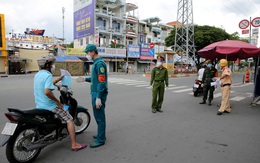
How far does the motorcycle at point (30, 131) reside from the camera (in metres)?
2.73

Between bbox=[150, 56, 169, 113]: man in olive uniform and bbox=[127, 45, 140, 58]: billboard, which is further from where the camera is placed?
bbox=[127, 45, 140, 58]: billboard

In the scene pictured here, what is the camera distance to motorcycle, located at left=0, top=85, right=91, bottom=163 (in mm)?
2732

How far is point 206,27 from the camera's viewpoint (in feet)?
107

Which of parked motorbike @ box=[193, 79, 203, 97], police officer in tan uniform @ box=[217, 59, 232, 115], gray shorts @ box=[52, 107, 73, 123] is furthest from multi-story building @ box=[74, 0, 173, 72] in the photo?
gray shorts @ box=[52, 107, 73, 123]

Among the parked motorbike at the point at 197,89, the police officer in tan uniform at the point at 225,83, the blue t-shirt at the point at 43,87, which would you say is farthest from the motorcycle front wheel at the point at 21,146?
the parked motorbike at the point at 197,89

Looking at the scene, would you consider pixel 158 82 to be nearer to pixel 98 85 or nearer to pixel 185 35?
pixel 98 85

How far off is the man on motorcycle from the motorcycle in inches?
4.4

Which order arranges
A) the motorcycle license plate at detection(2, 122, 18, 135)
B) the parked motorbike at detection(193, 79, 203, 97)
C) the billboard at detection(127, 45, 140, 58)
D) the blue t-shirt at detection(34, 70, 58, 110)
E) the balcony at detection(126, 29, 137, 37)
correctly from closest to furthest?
the motorcycle license plate at detection(2, 122, 18, 135), the blue t-shirt at detection(34, 70, 58, 110), the parked motorbike at detection(193, 79, 203, 97), the billboard at detection(127, 45, 140, 58), the balcony at detection(126, 29, 137, 37)

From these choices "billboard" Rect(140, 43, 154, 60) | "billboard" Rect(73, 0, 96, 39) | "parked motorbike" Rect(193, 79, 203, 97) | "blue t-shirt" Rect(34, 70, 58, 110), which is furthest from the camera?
"billboard" Rect(140, 43, 154, 60)

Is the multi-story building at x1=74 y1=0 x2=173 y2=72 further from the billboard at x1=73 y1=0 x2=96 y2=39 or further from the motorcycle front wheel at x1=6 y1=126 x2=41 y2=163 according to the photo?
the motorcycle front wheel at x1=6 y1=126 x2=41 y2=163

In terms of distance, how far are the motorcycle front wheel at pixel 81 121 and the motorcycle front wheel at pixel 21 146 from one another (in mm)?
1005

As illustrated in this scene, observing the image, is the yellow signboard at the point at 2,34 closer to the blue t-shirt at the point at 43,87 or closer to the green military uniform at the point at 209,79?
the green military uniform at the point at 209,79

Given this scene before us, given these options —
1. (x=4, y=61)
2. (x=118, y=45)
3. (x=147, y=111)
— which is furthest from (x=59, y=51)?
(x=147, y=111)

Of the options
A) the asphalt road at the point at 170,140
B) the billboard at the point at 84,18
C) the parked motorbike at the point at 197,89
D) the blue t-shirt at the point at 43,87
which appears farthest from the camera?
the billboard at the point at 84,18
